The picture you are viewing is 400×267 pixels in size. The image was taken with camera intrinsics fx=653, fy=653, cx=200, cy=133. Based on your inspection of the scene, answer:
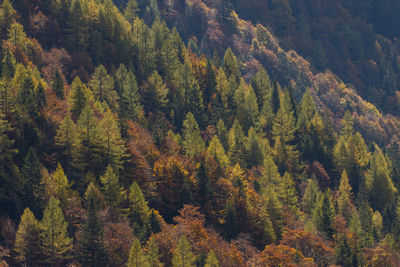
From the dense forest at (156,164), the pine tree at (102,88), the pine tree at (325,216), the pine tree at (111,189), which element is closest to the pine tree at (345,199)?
the dense forest at (156,164)

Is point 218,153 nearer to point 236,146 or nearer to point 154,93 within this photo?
point 236,146

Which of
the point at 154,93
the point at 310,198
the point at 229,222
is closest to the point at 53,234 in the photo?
the point at 229,222

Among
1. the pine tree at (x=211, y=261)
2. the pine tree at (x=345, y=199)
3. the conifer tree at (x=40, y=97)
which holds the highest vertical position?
the pine tree at (x=345, y=199)

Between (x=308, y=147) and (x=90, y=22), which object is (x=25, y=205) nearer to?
(x=90, y=22)

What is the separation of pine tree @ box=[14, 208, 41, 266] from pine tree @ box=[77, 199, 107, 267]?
5716 mm

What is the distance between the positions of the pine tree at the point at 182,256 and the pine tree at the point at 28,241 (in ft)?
59.7

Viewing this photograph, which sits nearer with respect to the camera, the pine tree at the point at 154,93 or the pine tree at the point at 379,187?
the pine tree at the point at 154,93

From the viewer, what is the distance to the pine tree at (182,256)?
8669 cm

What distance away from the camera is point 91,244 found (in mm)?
87312

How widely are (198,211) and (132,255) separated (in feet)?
99.1

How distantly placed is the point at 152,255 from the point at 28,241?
16.3 m

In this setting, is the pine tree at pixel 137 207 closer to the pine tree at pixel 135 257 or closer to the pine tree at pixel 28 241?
the pine tree at pixel 135 257

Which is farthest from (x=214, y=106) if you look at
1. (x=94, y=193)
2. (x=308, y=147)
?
(x=94, y=193)

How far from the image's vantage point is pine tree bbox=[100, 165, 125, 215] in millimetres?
99688
